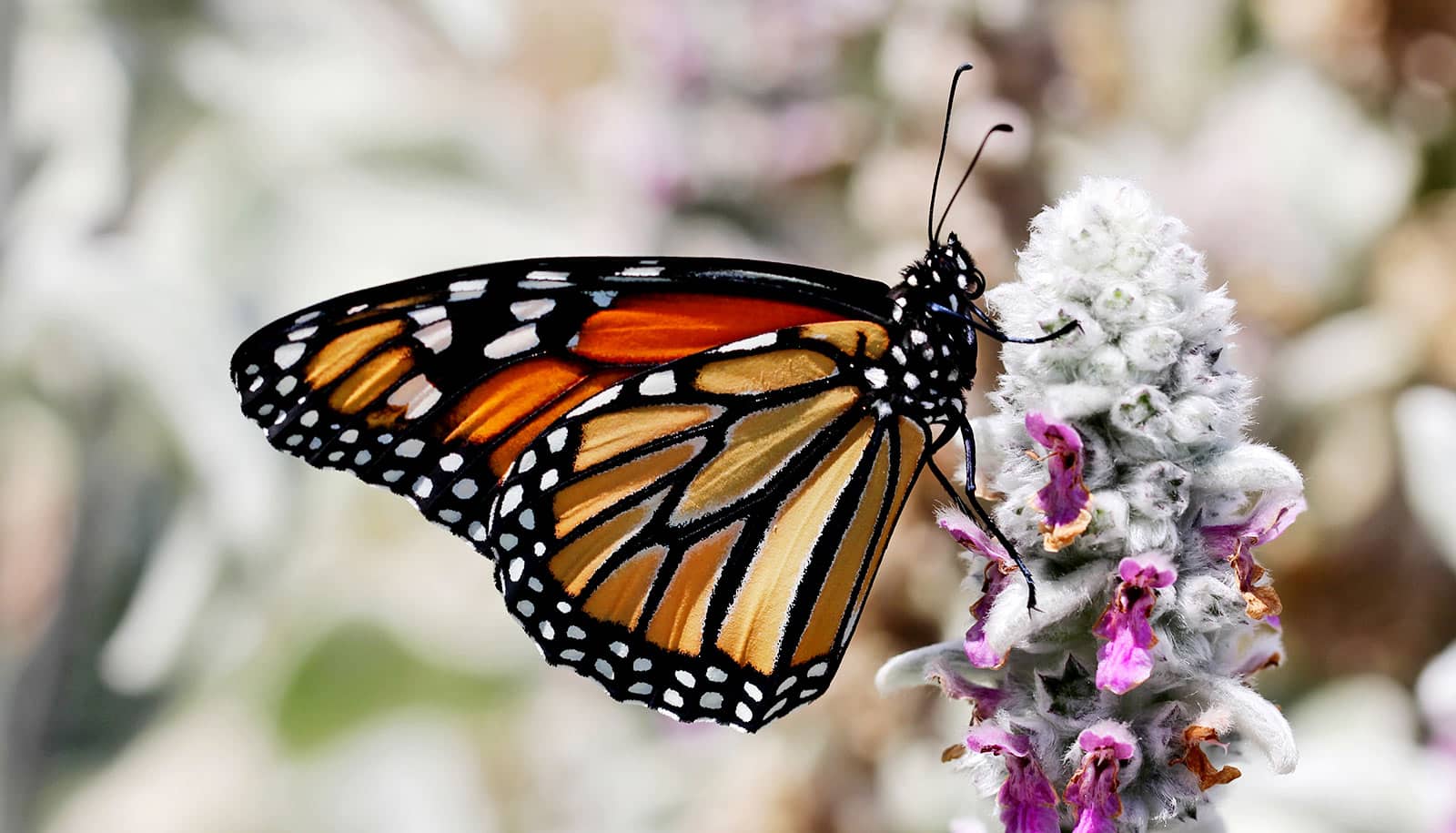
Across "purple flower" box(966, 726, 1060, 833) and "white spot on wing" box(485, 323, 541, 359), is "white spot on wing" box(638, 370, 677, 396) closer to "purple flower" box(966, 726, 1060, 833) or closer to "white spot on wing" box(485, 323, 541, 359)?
"white spot on wing" box(485, 323, 541, 359)

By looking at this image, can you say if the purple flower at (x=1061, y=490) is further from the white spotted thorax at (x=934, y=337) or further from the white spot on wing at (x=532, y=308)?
the white spot on wing at (x=532, y=308)

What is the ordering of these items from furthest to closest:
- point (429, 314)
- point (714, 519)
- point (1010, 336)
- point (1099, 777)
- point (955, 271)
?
point (714, 519) < point (429, 314) < point (955, 271) < point (1010, 336) < point (1099, 777)

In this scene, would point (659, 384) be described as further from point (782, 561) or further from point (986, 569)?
point (986, 569)

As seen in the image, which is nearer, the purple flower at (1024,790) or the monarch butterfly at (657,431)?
the purple flower at (1024,790)

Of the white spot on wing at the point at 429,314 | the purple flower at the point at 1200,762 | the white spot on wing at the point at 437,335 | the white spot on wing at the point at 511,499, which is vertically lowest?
the purple flower at the point at 1200,762

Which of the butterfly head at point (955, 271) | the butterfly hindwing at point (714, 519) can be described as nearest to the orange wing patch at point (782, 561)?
the butterfly hindwing at point (714, 519)

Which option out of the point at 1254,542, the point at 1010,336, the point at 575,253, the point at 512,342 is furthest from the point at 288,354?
the point at 575,253
